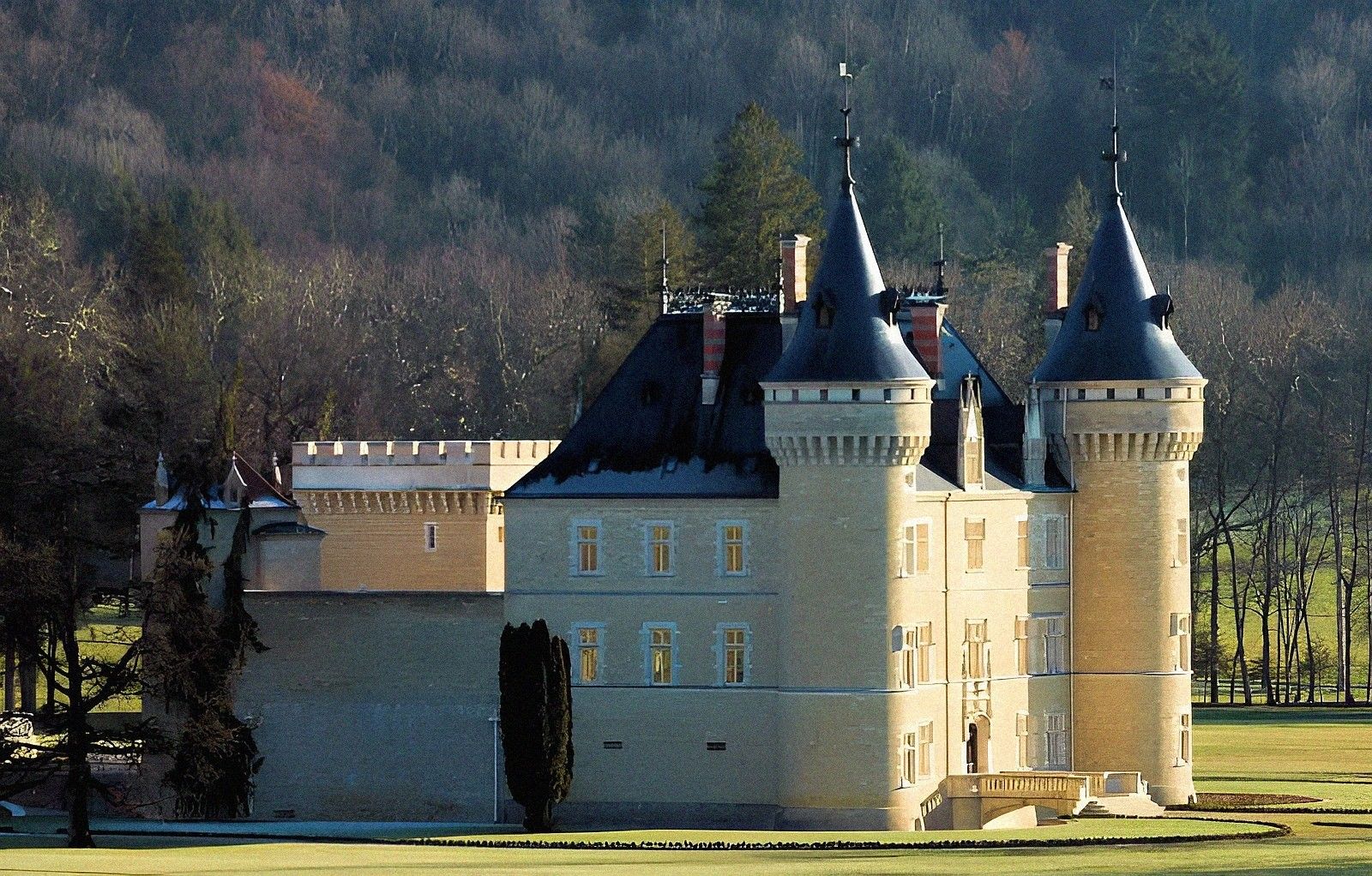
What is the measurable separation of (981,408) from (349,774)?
45.4 ft

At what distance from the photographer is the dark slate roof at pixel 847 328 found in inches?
2589

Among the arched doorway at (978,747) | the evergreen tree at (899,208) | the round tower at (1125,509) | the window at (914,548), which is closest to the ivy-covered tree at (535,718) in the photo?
the window at (914,548)

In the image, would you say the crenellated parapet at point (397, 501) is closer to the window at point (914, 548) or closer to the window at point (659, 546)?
the window at point (659, 546)

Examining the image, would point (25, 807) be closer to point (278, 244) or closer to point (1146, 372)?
point (1146, 372)

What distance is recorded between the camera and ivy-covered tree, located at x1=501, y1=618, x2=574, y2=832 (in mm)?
66062

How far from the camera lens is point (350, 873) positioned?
5766 centimetres

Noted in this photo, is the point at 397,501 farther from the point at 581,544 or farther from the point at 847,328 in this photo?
the point at 847,328

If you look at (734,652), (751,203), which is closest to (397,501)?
(734,652)

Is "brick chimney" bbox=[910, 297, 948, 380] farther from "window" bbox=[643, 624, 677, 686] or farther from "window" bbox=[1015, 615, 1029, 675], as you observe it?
"window" bbox=[643, 624, 677, 686]

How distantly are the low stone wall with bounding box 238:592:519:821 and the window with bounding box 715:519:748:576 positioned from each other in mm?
4174

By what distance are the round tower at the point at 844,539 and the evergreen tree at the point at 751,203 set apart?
152ft

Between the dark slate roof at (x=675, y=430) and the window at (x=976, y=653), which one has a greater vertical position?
the dark slate roof at (x=675, y=430)

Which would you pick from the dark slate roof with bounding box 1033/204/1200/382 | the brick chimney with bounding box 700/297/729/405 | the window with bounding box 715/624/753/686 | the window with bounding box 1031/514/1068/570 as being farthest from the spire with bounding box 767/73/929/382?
the window with bounding box 1031/514/1068/570

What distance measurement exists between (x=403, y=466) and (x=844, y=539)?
13961mm
